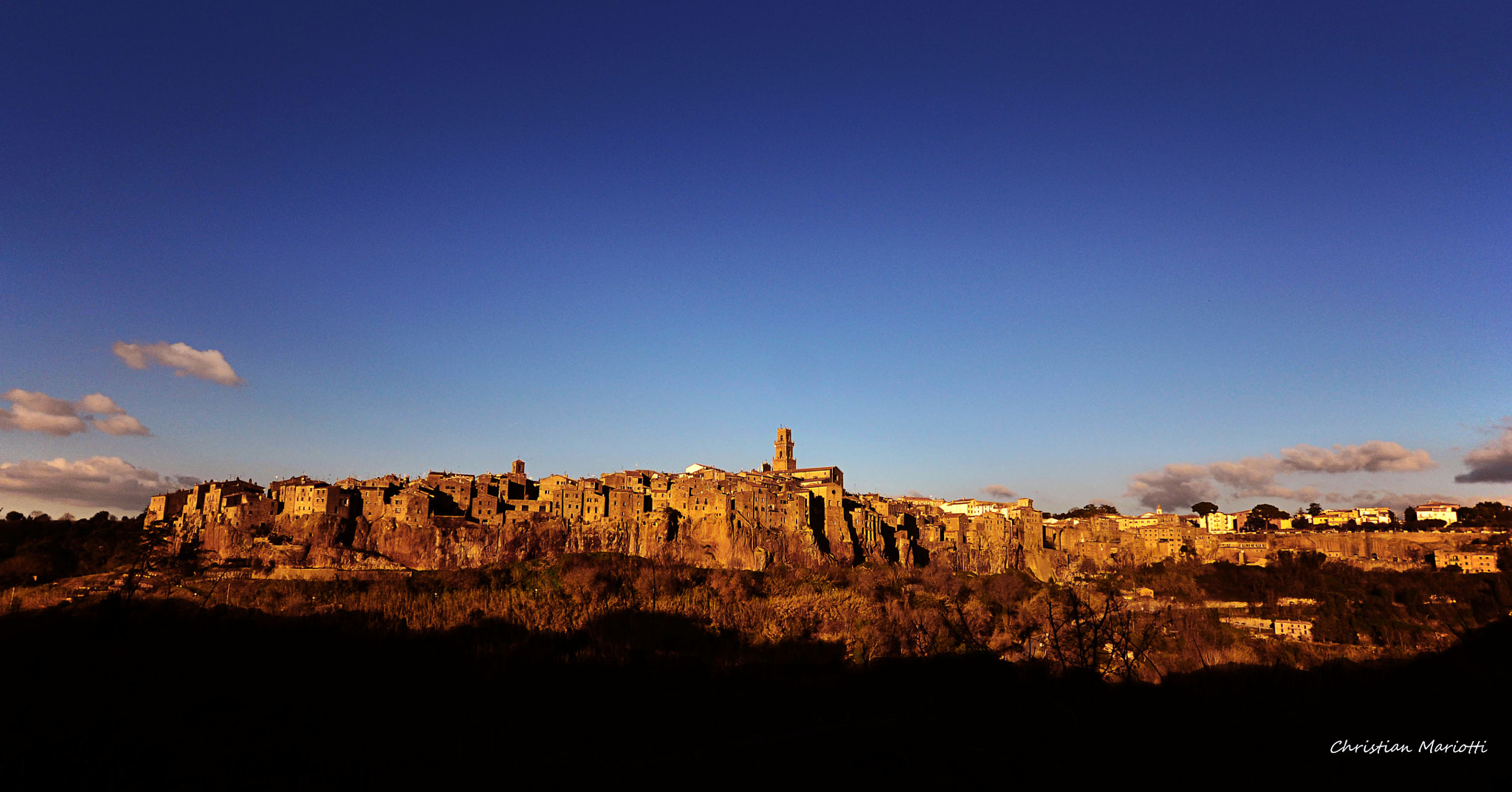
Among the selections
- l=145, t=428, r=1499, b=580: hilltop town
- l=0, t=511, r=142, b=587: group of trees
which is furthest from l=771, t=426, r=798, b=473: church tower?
l=0, t=511, r=142, b=587: group of trees

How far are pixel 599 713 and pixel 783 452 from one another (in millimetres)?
87432

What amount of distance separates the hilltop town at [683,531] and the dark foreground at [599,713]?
30.7 meters

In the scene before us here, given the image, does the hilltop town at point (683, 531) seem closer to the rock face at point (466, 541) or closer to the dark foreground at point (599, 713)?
the rock face at point (466, 541)

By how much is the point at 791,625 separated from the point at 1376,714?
22.4 metres

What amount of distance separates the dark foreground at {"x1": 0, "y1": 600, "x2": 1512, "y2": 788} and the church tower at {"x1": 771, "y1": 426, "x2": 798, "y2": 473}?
2997 inches

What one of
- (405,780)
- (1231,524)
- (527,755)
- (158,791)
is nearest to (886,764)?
(527,755)

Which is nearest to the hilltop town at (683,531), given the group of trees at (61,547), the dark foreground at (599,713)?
the group of trees at (61,547)

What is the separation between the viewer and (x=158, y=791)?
42.0 ft

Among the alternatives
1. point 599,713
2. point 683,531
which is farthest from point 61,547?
point 599,713

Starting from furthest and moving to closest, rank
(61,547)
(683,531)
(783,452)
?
(783,452) < (683,531) < (61,547)

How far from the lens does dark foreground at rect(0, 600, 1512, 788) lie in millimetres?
6746

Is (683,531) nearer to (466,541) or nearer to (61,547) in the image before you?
(466,541)

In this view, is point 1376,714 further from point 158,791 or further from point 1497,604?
point 1497,604

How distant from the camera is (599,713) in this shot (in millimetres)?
19891
